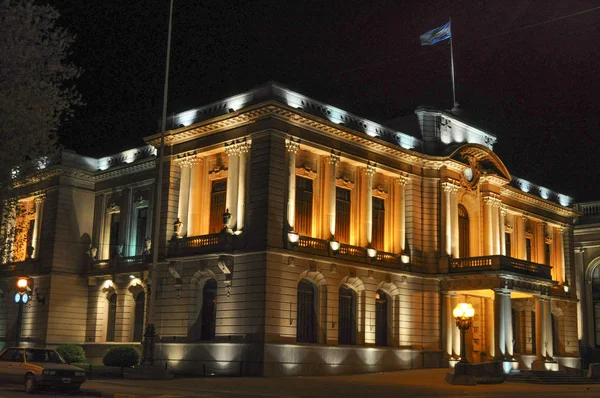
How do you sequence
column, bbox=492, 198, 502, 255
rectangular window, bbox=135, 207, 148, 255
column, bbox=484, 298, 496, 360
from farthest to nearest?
column, bbox=492, 198, 502, 255
rectangular window, bbox=135, 207, 148, 255
column, bbox=484, 298, 496, 360

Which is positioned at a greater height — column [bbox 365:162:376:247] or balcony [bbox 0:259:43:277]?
column [bbox 365:162:376:247]

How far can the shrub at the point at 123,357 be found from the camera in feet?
137

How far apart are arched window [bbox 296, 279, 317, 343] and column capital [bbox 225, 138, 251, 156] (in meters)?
7.79

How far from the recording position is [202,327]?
134 feet

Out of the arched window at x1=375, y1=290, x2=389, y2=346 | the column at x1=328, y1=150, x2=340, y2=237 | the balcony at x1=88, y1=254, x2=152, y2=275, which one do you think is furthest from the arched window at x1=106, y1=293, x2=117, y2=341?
the arched window at x1=375, y1=290, x2=389, y2=346

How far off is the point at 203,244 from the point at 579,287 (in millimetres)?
38212

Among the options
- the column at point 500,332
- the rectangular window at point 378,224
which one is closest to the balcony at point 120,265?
the rectangular window at point 378,224

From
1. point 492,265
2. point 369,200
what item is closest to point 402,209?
point 369,200

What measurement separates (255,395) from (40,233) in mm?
32067

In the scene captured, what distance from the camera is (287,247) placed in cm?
3828

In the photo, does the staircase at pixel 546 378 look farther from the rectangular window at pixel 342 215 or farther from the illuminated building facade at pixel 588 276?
the illuminated building facade at pixel 588 276

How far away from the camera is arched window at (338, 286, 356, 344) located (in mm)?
41906

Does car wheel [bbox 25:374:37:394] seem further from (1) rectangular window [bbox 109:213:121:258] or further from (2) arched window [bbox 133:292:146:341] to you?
(1) rectangular window [bbox 109:213:121:258]

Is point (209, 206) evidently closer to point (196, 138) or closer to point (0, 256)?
point (196, 138)
